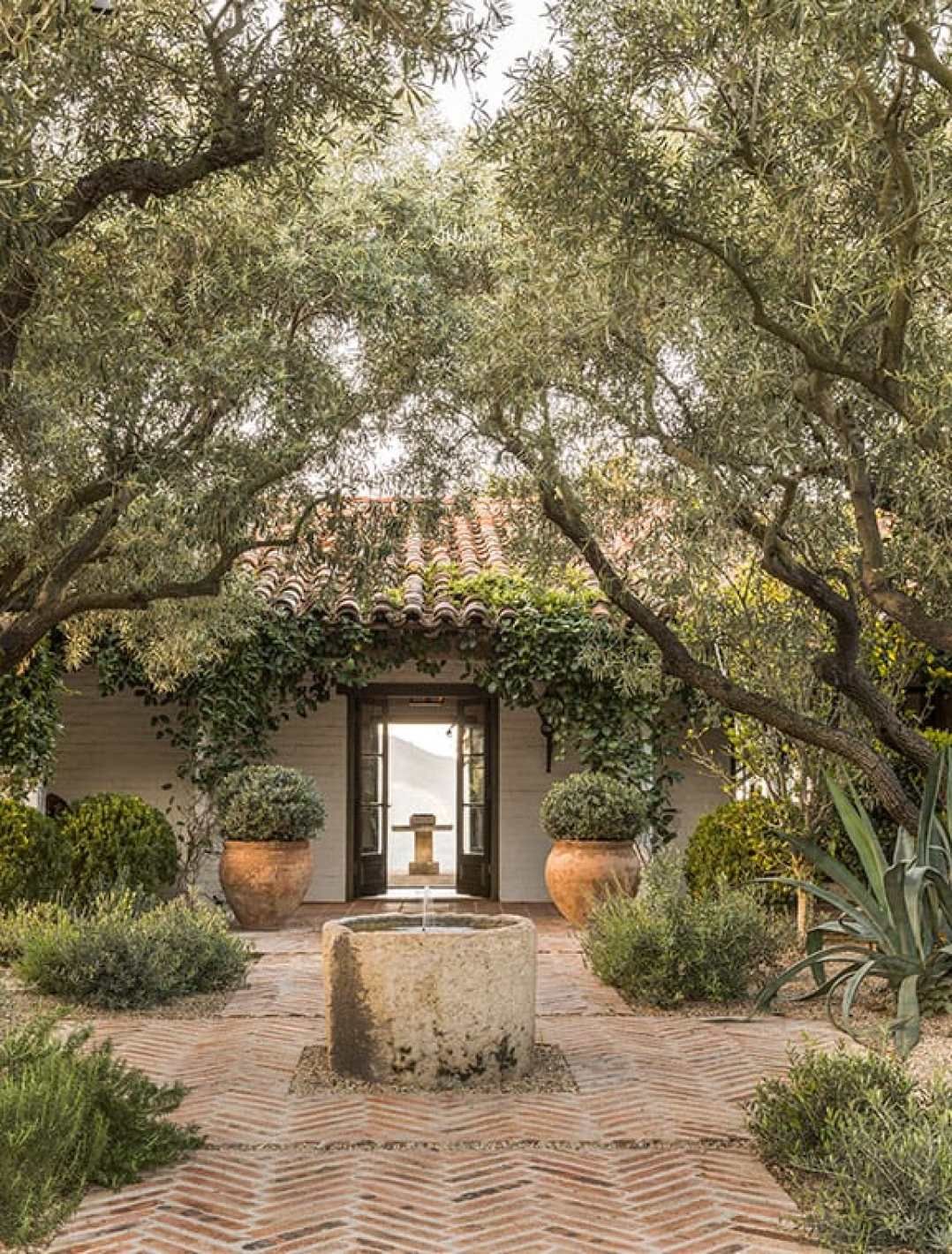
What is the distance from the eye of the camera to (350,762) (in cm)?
1461

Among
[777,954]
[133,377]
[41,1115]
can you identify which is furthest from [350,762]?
[41,1115]

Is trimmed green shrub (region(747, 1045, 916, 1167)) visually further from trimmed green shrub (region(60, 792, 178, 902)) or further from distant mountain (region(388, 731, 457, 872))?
distant mountain (region(388, 731, 457, 872))

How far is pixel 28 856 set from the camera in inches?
416

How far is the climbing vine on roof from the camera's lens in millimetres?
12984

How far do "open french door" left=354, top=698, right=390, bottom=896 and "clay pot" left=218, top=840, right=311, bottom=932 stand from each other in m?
2.52

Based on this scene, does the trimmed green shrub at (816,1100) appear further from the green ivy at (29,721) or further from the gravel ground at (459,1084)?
the green ivy at (29,721)

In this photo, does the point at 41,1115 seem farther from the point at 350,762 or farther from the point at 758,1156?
the point at 350,762

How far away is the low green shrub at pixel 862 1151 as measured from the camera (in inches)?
158

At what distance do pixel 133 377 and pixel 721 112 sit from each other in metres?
Answer: 2.89

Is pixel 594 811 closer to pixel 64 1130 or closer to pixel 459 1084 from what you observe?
pixel 459 1084

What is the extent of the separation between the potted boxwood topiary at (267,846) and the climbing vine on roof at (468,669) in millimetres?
1079

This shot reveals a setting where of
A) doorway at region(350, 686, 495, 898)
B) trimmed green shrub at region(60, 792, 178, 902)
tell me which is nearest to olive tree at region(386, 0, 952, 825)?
trimmed green shrub at region(60, 792, 178, 902)

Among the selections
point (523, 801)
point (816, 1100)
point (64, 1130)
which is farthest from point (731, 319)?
point (523, 801)

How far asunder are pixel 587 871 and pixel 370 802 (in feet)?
12.2
